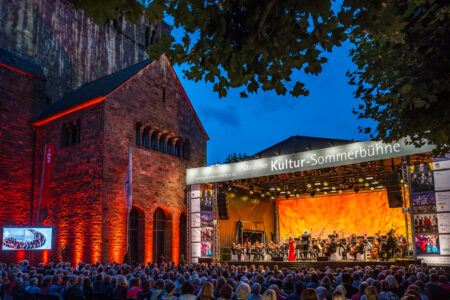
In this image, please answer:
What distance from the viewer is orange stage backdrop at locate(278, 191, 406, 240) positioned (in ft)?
82.7

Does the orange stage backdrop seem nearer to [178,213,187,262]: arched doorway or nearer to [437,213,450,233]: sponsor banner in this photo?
[178,213,187,262]: arched doorway

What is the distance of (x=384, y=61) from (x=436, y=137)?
208 cm

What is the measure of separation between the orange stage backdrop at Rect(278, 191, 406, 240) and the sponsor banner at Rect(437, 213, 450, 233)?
1016 cm

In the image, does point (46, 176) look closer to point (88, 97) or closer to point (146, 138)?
point (88, 97)

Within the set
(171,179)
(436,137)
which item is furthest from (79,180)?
(436,137)

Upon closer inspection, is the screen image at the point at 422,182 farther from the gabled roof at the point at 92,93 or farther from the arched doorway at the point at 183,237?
the gabled roof at the point at 92,93

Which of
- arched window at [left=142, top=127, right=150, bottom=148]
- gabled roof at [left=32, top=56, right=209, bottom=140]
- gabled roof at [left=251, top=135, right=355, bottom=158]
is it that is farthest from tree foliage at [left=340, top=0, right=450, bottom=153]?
arched window at [left=142, top=127, right=150, bottom=148]

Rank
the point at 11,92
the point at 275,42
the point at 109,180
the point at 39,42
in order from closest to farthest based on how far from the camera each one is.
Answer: the point at 275,42
the point at 109,180
the point at 11,92
the point at 39,42

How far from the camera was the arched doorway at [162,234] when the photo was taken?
22.7 meters

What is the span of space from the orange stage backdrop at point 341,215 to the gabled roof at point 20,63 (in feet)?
61.7

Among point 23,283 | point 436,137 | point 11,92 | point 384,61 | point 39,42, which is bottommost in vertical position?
point 23,283

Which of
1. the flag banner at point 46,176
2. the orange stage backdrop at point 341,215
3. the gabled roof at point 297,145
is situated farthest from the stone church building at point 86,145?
the orange stage backdrop at point 341,215

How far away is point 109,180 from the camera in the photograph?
20047 mm

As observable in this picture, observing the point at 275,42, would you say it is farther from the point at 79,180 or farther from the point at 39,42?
the point at 39,42
